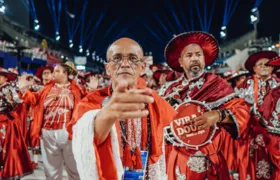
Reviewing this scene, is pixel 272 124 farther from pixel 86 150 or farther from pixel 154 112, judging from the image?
pixel 86 150

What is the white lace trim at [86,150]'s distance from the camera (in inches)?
67.9

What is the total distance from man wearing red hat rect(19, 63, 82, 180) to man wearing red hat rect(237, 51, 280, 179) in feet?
8.66

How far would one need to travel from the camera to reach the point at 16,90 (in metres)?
6.25

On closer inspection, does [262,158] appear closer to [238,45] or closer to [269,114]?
[269,114]

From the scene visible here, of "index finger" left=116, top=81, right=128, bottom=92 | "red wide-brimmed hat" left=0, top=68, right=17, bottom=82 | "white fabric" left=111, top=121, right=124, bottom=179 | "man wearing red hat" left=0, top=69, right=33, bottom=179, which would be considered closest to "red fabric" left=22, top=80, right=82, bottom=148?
"man wearing red hat" left=0, top=69, right=33, bottom=179

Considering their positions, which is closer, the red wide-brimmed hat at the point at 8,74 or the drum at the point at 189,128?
the drum at the point at 189,128

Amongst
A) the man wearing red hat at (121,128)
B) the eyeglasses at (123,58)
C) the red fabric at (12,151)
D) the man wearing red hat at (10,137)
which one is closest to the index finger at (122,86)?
the man wearing red hat at (121,128)

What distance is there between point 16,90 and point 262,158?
4.14m

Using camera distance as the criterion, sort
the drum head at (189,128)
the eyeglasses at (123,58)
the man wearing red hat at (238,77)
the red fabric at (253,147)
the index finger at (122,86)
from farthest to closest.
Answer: the man wearing red hat at (238,77) → the red fabric at (253,147) → the drum head at (189,128) → the eyeglasses at (123,58) → the index finger at (122,86)

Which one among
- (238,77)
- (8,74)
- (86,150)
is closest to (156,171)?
(86,150)

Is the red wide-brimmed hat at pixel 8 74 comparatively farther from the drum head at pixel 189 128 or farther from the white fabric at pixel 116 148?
the white fabric at pixel 116 148

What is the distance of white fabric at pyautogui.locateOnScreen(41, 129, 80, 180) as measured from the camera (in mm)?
5716

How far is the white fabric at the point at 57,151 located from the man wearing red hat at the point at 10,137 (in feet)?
2.82

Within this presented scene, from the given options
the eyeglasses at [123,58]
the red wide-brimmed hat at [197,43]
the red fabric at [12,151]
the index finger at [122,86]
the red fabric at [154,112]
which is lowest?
the red fabric at [12,151]
